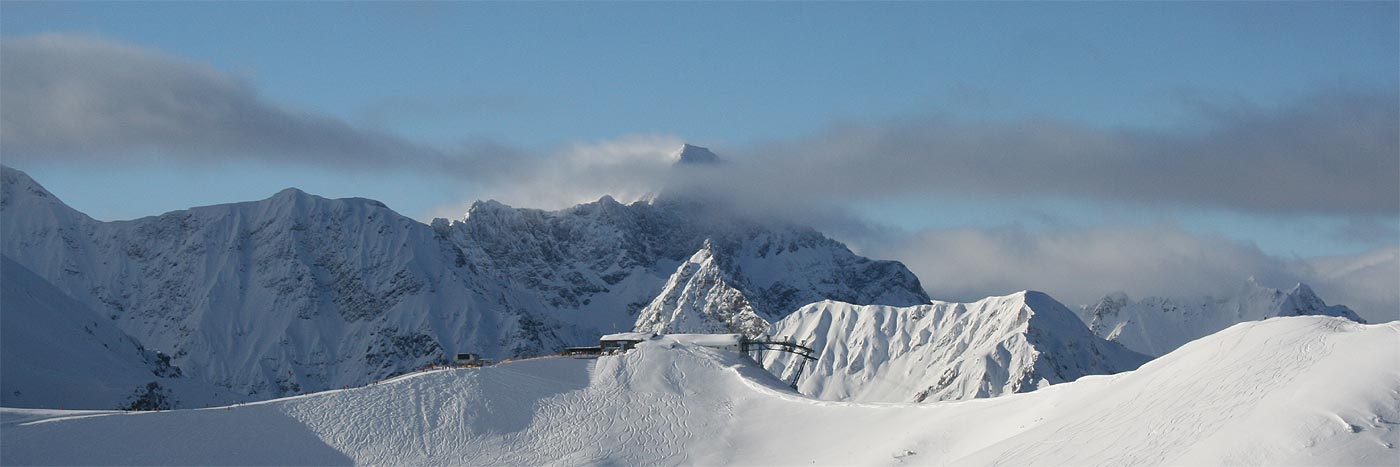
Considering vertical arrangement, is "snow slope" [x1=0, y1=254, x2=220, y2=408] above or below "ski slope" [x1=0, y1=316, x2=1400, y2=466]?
above

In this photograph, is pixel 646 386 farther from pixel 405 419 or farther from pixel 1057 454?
pixel 1057 454

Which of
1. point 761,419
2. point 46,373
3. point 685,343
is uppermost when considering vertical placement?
point 46,373

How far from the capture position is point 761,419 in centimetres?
11862

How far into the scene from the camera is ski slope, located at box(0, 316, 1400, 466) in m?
83.6

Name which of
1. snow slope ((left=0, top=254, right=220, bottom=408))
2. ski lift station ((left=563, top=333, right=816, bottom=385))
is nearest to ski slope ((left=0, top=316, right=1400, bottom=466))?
ski lift station ((left=563, top=333, right=816, bottom=385))

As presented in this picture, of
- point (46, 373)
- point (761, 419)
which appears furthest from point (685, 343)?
point (46, 373)

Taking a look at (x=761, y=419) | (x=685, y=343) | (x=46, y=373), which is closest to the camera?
(x=761, y=419)

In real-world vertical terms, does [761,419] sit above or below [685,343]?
below

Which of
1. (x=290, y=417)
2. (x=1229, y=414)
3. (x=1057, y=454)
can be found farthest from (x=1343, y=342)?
(x=290, y=417)

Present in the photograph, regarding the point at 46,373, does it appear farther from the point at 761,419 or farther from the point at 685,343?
the point at 761,419

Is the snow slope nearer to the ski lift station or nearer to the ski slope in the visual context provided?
the ski lift station

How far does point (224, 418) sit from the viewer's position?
→ 11219 cm

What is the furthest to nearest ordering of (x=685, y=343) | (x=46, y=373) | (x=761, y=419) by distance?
1. (x=46, y=373)
2. (x=685, y=343)
3. (x=761, y=419)

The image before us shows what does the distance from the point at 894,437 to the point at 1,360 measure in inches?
4490
